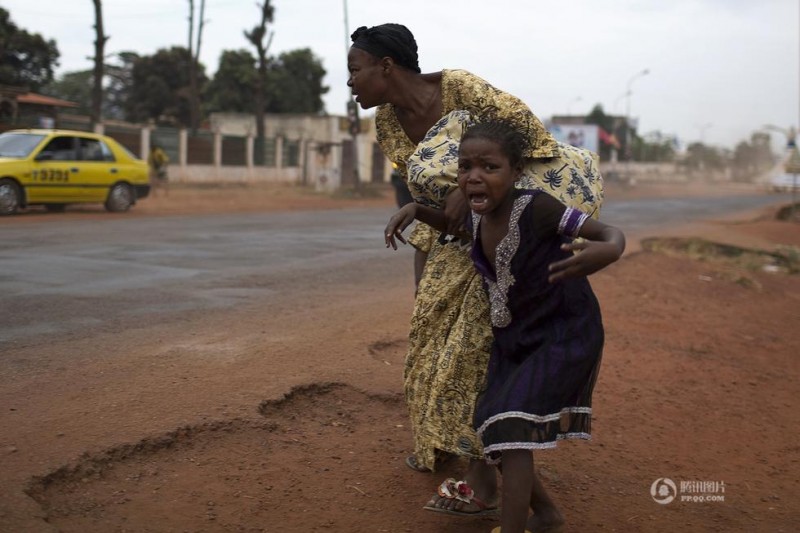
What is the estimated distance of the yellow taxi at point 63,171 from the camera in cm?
1444

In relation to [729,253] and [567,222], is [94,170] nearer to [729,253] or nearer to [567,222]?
[729,253]

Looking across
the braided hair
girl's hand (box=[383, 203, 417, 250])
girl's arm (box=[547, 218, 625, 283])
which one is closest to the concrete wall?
girl's hand (box=[383, 203, 417, 250])

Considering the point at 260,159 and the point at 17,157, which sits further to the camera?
the point at 260,159

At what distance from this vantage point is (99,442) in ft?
10.5

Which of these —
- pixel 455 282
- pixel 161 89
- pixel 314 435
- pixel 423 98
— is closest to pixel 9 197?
pixel 314 435

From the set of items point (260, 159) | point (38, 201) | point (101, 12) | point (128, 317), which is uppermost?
point (101, 12)

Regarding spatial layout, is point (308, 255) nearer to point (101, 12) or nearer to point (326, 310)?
point (326, 310)

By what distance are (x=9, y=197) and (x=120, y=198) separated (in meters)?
2.50

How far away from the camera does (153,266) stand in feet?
27.1

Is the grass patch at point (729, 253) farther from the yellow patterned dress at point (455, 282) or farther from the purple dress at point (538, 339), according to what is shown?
the purple dress at point (538, 339)

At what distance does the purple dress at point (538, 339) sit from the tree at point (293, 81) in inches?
1724

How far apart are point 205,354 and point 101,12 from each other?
2583 centimetres

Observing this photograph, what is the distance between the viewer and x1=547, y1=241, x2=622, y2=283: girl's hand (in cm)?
229

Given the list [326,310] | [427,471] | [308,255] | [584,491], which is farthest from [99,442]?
[308,255]
